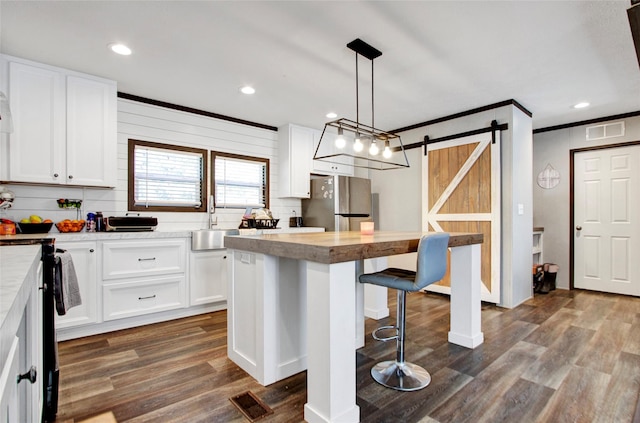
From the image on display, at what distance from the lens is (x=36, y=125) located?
287cm

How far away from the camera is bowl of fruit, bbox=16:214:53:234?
287cm

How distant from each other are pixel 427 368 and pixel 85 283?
2950 mm

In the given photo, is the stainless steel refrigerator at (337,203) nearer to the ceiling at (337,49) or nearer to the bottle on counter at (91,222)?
the ceiling at (337,49)

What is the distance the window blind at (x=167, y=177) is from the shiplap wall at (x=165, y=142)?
124 millimetres

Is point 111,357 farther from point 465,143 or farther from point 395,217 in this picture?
point 465,143

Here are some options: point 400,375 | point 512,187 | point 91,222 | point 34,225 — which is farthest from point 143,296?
point 512,187

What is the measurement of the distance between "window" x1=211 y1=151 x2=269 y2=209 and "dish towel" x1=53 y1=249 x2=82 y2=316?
2563 mm

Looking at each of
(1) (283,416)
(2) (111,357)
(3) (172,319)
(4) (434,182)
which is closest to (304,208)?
(4) (434,182)

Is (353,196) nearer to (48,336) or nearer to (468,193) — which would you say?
(468,193)

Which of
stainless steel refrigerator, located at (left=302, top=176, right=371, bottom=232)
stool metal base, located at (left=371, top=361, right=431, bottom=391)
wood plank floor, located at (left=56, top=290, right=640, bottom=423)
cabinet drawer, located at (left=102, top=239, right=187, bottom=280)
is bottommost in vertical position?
wood plank floor, located at (left=56, top=290, right=640, bottom=423)

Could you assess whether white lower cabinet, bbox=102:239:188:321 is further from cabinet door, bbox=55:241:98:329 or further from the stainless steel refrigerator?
the stainless steel refrigerator

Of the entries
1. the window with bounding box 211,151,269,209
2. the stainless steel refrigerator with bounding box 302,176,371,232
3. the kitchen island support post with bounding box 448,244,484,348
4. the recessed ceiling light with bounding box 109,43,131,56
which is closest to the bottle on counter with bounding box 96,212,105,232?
the window with bounding box 211,151,269,209

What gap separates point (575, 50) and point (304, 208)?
362cm

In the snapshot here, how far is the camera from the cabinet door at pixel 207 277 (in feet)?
11.6
